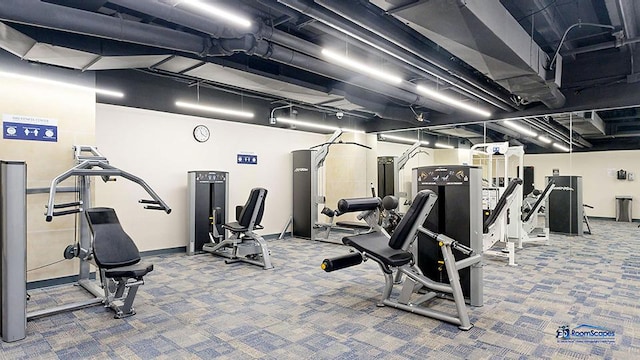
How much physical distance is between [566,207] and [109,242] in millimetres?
8788

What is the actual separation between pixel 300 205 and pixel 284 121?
1938 millimetres

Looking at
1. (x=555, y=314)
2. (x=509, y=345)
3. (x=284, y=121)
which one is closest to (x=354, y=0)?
(x=509, y=345)

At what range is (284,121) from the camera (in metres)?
8.02

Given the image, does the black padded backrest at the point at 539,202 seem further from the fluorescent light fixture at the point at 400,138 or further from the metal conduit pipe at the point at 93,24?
the metal conduit pipe at the point at 93,24

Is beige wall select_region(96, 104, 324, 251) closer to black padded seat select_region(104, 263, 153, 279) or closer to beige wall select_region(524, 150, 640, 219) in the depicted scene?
black padded seat select_region(104, 263, 153, 279)

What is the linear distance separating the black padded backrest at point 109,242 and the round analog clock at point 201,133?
2988 millimetres

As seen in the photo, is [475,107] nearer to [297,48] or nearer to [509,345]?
[297,48]

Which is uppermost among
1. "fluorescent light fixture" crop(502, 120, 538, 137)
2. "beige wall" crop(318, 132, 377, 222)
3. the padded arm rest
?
"fluorescent light fixture" crop(502, 120, 538, 137)

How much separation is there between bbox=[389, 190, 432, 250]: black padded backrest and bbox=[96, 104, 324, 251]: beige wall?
4.47 meters

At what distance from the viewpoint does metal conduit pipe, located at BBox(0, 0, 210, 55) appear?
289cm

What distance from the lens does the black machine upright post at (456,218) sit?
3.79 m

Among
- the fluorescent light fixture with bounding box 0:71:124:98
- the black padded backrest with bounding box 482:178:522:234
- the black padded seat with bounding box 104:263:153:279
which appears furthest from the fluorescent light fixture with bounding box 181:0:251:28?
the black padded backrest with bounding box 482:178:522:234

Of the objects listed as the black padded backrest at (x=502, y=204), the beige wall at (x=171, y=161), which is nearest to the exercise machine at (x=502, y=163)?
the black padded backrest at (x=502, y=204)

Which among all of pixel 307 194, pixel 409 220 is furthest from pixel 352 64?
pixel 307 194
